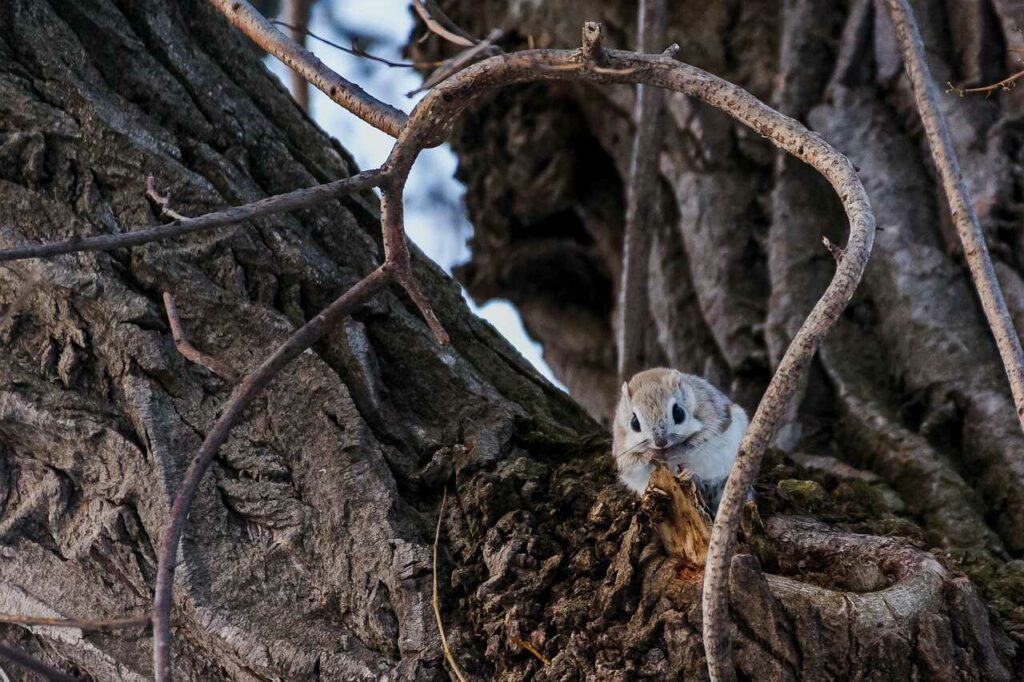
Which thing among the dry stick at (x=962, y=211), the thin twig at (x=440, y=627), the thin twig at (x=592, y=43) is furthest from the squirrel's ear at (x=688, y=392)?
the thin twig at (x=592, y=43)

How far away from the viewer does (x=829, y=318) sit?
1876 millimetres

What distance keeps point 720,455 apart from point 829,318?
1482 millimetres

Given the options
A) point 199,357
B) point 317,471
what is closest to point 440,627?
point 317,471

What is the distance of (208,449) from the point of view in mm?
2021

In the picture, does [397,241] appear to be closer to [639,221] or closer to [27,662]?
[27,662]

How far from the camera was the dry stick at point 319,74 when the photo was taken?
2479 millimetres

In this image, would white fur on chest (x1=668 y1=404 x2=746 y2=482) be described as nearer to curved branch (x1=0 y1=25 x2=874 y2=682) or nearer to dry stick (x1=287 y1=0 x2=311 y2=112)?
curved branch (x1=0 y1=25 x2=874 y2=682)

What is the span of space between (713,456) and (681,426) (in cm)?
16

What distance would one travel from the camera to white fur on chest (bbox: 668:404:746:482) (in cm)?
326

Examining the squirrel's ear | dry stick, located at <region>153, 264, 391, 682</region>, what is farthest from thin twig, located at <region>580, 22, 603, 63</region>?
the squirrel's ear

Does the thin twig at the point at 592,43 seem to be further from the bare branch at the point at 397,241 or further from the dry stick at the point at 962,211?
the dry stick at the point at 962,211

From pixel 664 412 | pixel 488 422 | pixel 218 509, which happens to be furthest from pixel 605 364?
pixel 218 509

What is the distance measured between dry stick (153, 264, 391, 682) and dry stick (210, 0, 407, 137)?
0.42m

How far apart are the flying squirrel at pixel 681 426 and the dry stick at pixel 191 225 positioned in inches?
52.9
